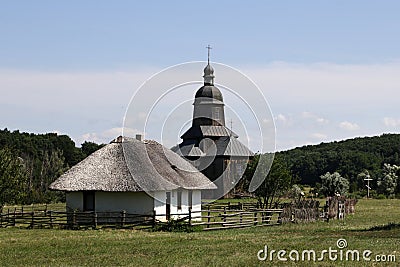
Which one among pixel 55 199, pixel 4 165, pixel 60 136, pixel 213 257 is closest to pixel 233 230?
pixel 213 257

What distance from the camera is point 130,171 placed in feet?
119

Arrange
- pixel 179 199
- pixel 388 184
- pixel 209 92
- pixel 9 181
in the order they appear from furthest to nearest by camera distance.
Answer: pixel 388 184 < pixel 209 92 < pixel 9 181 < pixel 179 199

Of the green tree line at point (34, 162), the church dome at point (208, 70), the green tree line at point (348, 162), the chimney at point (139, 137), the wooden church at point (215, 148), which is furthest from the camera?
the green tree line at point (348, 162)

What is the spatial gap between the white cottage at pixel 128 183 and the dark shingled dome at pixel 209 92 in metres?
34.3

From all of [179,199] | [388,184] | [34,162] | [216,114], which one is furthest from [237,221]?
[34,162]

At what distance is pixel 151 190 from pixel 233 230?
6.19 meters

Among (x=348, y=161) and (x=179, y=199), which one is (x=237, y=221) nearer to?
(x=179, y=199)

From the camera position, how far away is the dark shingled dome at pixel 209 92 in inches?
2899

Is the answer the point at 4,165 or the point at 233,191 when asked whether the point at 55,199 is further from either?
the point at 4,165

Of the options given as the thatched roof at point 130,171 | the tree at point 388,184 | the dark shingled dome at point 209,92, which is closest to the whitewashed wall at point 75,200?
the thatched roof at point 130,171

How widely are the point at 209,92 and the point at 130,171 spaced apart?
38493 millimetres

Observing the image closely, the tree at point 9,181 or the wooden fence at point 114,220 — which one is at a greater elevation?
the tree at point 9,181
